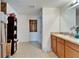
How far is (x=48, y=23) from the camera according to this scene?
6715 mm

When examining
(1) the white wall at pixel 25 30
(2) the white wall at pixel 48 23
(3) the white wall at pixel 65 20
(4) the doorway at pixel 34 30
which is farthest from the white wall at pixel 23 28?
(3) the white wall at pixel 65 20

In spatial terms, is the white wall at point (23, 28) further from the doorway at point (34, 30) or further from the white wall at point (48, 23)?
the white wall at point (48, 23)

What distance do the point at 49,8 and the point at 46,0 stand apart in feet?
6.00

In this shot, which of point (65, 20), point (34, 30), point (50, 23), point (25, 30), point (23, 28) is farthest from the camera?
point (34, 30)

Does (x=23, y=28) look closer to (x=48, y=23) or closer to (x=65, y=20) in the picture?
(x=48, y=23)

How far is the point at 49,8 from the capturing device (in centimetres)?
671

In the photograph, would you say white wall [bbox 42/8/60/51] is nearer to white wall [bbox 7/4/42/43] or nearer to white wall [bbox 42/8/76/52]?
white wall [bbox 42/8/76/52]

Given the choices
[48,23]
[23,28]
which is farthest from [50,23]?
[23,28]

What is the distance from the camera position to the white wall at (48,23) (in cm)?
670

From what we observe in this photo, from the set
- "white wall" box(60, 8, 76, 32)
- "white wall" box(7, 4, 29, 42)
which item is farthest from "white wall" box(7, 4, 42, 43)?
"white wall" box(60, 8, 76, 32)

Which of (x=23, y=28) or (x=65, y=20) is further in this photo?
(x=23, y=28)

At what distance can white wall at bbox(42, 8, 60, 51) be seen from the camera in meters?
6.70

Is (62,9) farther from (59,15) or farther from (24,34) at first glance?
(24,34)

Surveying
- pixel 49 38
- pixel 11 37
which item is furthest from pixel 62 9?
pixel 11 37
